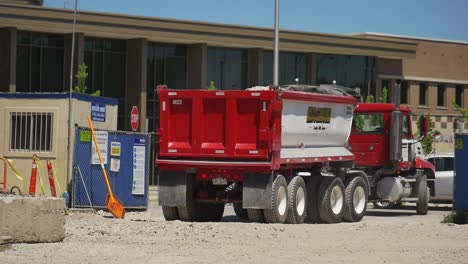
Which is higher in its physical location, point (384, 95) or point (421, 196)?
point (384, 95)

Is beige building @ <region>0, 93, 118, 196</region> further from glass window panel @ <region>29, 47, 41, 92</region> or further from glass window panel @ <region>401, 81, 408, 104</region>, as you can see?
glass window panel @ <region>401, 81, 408, 104</region>

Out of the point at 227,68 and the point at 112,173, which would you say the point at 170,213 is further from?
the point at 227,68

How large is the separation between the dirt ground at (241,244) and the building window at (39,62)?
2930cm

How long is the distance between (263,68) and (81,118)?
30989 mm

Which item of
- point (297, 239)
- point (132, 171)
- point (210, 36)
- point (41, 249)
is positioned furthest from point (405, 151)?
point (210, 36)

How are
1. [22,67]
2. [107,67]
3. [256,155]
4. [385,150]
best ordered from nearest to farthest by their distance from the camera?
[256,155], [385,150], [22,67], [107,67]

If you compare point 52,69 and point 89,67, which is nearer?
point 52,69

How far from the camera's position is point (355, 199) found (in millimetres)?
24859

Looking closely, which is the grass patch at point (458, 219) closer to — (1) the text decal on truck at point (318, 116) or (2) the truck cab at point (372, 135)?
(1) the text decal on truck at point (318, 116)

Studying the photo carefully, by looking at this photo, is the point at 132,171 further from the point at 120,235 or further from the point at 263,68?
the point at 263,68

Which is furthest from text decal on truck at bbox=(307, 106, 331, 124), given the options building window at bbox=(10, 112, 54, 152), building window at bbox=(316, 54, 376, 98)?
building window at bbox=(316, 54, 376, 98)

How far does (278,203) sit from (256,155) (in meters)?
1.13

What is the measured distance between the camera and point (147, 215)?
25625 mm

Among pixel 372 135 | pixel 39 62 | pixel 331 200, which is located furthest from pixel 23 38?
pixel 331 200
